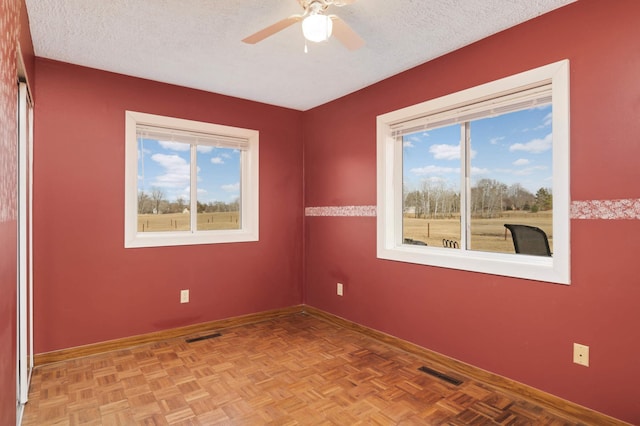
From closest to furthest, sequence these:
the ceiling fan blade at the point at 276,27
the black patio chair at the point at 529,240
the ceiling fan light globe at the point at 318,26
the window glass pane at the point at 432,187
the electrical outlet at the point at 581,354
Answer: the ceiling fan light globe at the point at 318,26 < the ceiling fan blade at the point at 276,27 < the electrical outlet at the point at 581,354 < the black patio chair at the point at 529,240 < the window glass pane at the point at 432,187

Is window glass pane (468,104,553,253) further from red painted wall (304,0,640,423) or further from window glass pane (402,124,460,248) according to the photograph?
red painted wall (304,0,640,423)

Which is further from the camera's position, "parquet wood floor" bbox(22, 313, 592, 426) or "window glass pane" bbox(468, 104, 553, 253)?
"window glass pane" bbox(468, 104, 553, 253)

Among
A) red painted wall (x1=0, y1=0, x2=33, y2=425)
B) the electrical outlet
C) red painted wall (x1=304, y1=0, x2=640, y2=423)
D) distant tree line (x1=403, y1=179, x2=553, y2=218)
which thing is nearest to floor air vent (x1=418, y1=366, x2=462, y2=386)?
red painted wall (x1=304, y1=0, x2=640, y2=423)

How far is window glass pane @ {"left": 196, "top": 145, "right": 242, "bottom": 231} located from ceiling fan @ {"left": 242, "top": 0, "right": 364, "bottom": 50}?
1.89m

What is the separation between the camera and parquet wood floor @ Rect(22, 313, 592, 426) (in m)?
2.04

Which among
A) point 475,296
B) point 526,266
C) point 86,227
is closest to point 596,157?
point 526,266

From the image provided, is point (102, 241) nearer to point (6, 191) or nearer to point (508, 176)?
point (6, 191)

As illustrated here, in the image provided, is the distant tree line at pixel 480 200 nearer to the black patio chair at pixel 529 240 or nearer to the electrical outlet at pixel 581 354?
the black patio chair at pixel 529 240

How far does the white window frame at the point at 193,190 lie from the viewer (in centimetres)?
311

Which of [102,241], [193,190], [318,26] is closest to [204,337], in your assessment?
[102,241]

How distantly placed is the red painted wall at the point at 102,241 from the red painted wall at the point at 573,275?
1.63 m

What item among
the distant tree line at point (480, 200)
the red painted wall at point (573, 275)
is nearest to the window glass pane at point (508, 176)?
the distant tree line at point (480, 200)

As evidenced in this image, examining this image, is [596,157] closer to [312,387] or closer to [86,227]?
[312,387]

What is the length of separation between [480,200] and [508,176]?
262 millimetres
